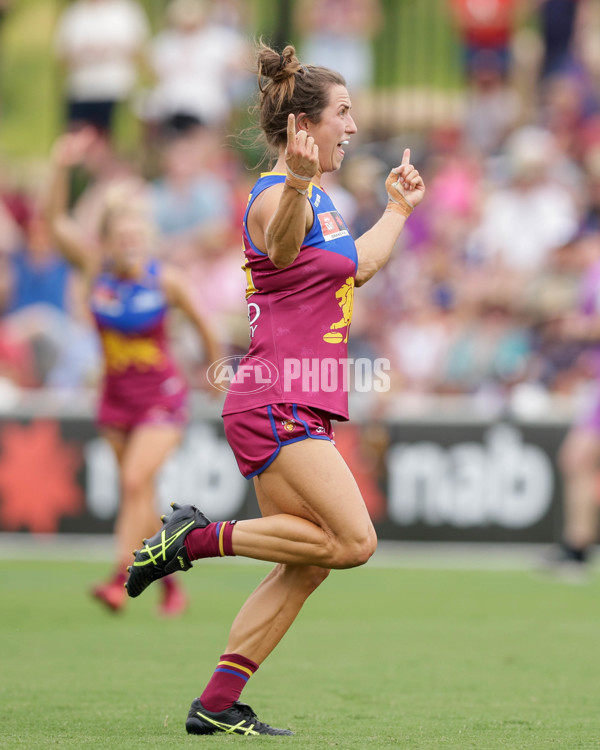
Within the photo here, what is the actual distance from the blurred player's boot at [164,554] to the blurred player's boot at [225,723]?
0.48 meters

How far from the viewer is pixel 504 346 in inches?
509

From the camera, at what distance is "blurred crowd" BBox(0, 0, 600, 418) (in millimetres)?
13258

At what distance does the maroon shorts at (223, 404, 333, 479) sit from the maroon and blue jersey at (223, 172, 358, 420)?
0.03 m

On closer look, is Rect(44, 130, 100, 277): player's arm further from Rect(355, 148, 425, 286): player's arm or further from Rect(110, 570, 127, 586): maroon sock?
Rect(355, 148, 425, 286): player's arm

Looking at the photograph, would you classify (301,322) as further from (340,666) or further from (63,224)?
(63,224)

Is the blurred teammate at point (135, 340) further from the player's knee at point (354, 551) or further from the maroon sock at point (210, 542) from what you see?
the player's knee at point (354, 551)

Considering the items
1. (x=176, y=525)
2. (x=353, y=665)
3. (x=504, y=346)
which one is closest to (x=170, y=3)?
(x=504, y=346)

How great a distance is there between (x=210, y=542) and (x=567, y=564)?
21.2 feet

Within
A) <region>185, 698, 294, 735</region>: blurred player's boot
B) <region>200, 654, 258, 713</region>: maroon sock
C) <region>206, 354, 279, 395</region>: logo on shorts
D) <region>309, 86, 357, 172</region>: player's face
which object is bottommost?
<region>185, 698, 294, 735</region>: blurred player's boot

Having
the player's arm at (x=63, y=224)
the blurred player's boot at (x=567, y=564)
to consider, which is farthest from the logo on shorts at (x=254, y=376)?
the blurred player's boot at (x=567, y=564)

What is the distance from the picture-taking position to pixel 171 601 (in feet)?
27.7

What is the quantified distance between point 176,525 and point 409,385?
859 centimetres

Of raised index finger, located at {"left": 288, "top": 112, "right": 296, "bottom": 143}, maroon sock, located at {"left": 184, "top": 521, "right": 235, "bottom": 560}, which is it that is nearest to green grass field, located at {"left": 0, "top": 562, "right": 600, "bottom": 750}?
maroon sock, located at {"left": 184, "top": 521, "right": 235, "bottom": 560}

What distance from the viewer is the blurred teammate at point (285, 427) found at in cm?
482
